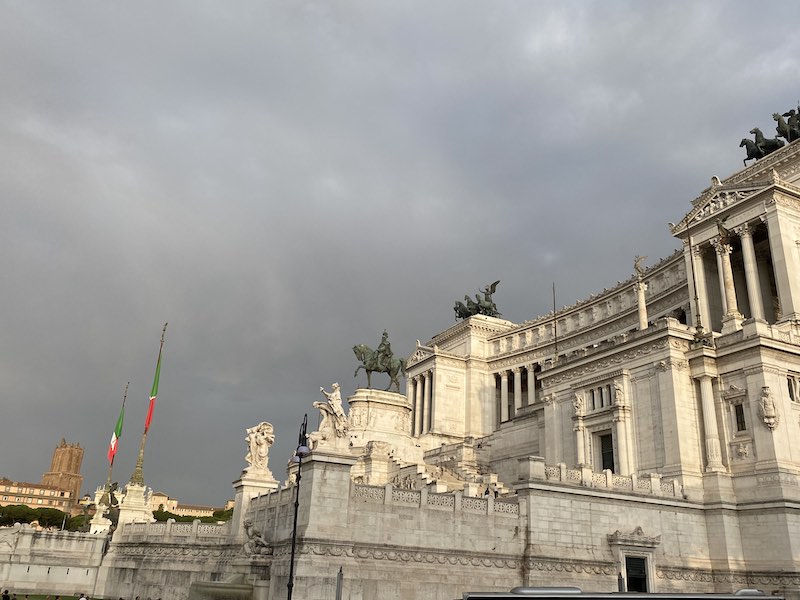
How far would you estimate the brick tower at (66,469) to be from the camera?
182125 mm

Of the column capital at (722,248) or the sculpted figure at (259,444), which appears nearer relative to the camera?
the sculpted figure at (259,444)

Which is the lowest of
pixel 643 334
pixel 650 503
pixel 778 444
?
pixel 650 503

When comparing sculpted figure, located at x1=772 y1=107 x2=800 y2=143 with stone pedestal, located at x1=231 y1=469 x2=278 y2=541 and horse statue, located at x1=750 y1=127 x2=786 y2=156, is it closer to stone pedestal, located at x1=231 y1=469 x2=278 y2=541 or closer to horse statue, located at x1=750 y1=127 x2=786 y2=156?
horse statue, located at x1=750 y1=127 x2=786 y2=156

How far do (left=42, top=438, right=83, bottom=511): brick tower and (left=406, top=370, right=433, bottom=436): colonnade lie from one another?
424ft

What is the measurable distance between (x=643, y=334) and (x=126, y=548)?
33.6m

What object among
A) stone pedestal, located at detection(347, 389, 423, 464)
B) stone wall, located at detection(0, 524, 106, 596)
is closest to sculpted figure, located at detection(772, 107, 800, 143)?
stone pedestal, located at detection(347, 389, 423, 464)

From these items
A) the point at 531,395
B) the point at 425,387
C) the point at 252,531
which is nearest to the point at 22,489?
the point at 425,387

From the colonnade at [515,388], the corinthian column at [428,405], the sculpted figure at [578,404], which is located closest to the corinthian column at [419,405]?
the corinthian column at [428,405]

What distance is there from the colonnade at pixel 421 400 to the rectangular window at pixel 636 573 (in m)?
50.2

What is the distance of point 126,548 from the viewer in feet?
132

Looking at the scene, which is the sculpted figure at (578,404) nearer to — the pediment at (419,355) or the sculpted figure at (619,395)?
the sculpted figure at (619,395)

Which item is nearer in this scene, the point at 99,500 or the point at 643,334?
the point at 643,334

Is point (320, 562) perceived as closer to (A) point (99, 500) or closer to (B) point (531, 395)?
(A) point (99, 500)

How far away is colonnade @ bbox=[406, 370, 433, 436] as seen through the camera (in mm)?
83938
